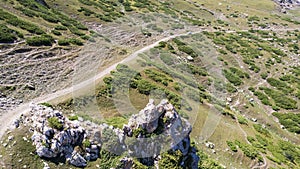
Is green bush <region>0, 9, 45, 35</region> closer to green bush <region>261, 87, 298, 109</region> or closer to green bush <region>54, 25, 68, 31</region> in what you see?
green bush <region>54, 25, 68, 31</region>

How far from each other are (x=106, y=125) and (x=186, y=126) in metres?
6.36

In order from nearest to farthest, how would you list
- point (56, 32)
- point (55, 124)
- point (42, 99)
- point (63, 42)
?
point (55, 124)
point (42, 99)
point (63, 42)
point (56, 32)

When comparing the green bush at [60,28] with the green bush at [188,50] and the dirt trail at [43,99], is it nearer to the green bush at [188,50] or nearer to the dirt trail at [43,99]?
the dirt trail at [43,99]

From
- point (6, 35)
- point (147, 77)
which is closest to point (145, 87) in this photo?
point (147, 77)

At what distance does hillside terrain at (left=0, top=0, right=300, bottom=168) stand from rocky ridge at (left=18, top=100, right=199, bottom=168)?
474 millimetres

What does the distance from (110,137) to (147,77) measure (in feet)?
60.3

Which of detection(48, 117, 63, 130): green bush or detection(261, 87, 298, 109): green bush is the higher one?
detection(48, 117, 63, 130): green bush

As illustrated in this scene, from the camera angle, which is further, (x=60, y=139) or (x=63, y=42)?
(x=63, y=42)

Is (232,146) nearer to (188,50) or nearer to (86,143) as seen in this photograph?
(86,143)

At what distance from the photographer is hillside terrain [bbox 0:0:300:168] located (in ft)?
85.0

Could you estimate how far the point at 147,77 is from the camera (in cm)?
3744

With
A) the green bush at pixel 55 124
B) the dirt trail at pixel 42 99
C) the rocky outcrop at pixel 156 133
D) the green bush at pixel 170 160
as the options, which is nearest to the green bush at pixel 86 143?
the green bush at pixel 55 124

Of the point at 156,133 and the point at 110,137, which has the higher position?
the point at 110,137

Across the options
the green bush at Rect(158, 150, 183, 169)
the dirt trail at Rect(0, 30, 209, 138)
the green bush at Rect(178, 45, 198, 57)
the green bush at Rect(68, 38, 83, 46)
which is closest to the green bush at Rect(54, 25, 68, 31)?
the green bush at Rect(68, 38, 83, 46)
